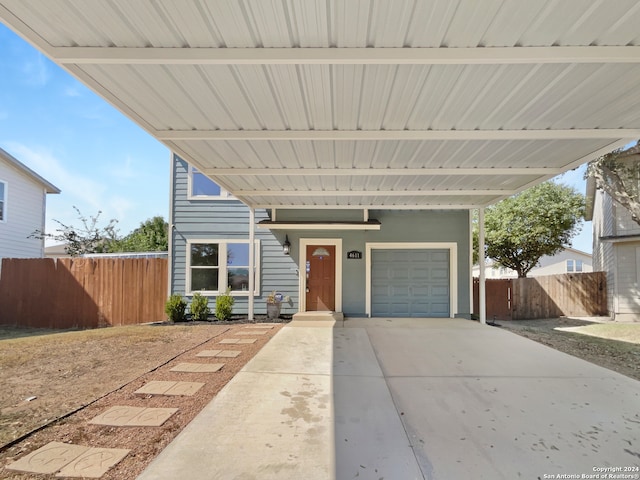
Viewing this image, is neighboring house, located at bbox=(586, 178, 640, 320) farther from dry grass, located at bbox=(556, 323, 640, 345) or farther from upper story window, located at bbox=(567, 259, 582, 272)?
upper story window, located at bbox=(567, 259, 582, 272)

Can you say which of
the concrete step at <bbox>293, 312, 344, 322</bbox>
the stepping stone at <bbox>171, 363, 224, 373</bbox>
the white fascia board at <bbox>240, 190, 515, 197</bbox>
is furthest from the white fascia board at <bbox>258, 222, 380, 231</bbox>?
the stepping stone at <bbox>171, 363, 224, 373</bbox>

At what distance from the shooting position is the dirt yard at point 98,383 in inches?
106

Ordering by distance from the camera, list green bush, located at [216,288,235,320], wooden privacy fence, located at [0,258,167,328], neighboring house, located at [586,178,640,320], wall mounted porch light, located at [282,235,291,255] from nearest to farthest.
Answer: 1. green bush, located at [216,288,235,320]
2. wall mounted porch light, located at [282,235,291,255]
3. wooden privacy fence, located at [0,258,167,328]
4. neighboring house, located at [586,178,640,320]

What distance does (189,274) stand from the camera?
974 cm

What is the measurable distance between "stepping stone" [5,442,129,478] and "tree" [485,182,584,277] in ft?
57.2

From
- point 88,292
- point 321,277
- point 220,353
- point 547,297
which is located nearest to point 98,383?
point 220,353

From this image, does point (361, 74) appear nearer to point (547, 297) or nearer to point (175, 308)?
point (175, 308)

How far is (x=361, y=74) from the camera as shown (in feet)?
10.8

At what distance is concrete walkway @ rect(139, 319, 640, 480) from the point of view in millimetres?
2455

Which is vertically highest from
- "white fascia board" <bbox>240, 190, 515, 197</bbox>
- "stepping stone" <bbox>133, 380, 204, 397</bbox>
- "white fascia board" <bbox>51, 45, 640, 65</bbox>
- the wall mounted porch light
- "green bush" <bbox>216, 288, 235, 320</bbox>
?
"white fascia board" <bbox>51, 45, 640, 65</bbox>

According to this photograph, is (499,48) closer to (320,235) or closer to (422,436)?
(422,436)

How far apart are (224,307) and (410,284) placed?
5055 millimetres

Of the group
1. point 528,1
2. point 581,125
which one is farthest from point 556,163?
point 528,1

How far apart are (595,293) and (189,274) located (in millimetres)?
14385
